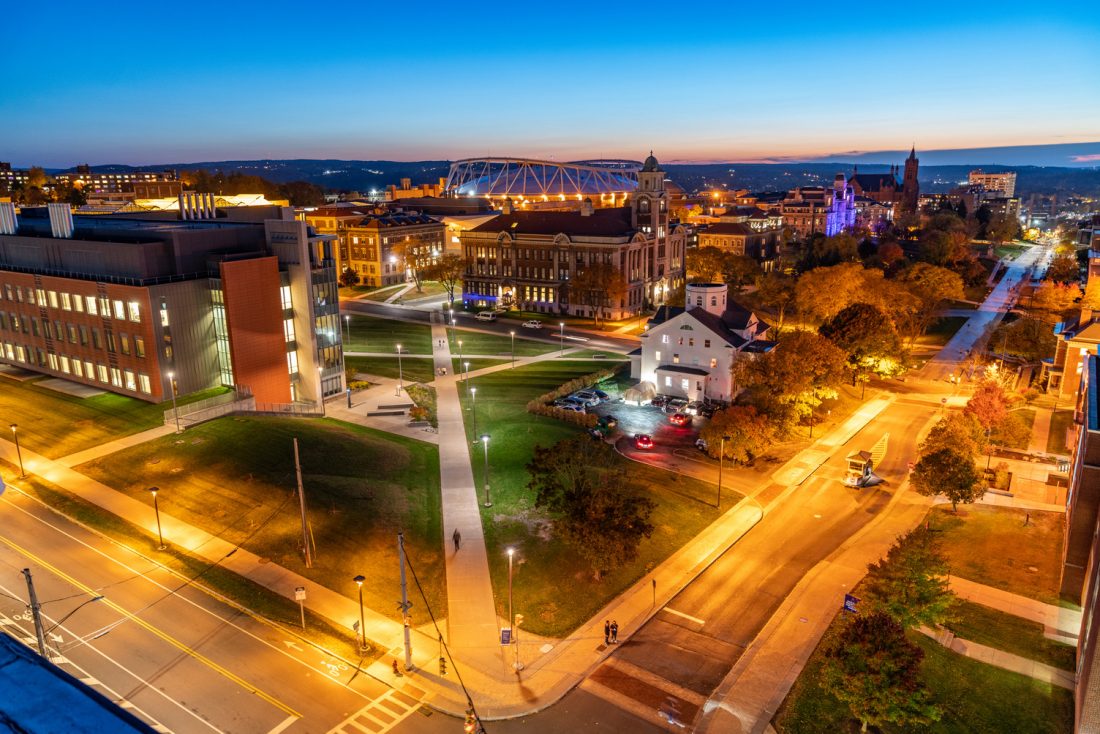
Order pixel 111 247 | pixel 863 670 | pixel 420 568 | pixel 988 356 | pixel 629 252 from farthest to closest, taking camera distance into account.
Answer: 1. pixel 629 252
2. pixel 988 356
3. pixel 111 247
4. pixel 420 568
5. pixel 863 670

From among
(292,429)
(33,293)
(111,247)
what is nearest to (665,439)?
(292,429)

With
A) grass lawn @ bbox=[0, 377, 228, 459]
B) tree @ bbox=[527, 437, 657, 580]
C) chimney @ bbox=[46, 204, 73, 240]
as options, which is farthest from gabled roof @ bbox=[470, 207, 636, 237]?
tree @ bbox=[527, 437, 657, 580]

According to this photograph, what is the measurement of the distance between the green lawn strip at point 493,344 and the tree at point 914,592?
192 feet

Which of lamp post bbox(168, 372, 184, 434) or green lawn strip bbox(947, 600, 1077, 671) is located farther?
lamp post bbox(168, 372, 184, 434)

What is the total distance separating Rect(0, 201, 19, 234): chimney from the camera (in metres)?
74.6

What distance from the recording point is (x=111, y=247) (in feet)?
207

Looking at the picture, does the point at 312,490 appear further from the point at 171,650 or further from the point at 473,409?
the point at 473,409

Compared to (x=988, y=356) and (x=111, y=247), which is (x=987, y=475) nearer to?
(x=988, y=356)

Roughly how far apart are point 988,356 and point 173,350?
3563 inches

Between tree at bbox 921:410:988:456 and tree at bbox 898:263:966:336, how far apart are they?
4593 cm

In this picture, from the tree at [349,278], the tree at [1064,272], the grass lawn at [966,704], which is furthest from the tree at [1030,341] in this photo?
the tree at [349,278]

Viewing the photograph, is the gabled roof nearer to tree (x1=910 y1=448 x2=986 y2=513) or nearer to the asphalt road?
tree (x1=910 y1=448 x2=986 y2=513)

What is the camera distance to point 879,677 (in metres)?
26.0

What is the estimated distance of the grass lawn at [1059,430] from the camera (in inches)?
2234
